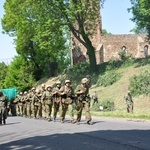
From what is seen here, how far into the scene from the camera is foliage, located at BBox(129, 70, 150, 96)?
3589cm

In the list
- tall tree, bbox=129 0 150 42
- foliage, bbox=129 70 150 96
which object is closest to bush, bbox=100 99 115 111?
foliage, bbox=129 70 150 96

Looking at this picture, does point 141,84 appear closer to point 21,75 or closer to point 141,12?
point 141,12

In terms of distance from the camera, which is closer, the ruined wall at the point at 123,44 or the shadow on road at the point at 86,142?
the shadow on road at the point at 86,142

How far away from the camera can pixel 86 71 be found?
48.5 m

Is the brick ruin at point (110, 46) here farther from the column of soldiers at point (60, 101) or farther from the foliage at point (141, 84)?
the column of soldiers at point (60, 101)

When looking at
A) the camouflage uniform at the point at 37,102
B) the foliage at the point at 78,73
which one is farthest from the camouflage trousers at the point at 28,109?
the foliage at the point at 78,73

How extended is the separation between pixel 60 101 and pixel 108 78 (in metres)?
23.3

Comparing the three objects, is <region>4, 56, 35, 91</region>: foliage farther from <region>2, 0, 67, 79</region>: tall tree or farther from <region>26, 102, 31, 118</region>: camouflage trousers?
<region>26, 102, 31, 118</region>: camouflage trousers

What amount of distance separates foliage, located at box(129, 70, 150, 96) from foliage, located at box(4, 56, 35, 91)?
25864 millimetres

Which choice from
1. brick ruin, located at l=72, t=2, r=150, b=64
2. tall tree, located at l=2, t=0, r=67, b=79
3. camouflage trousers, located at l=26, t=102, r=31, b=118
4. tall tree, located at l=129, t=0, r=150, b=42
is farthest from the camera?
brick ruin, located at l=72, t=2, r=150, b=64

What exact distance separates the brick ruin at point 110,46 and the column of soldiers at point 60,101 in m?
33.4

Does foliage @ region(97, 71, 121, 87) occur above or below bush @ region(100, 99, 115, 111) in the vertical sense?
above

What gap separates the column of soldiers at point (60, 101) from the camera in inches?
695

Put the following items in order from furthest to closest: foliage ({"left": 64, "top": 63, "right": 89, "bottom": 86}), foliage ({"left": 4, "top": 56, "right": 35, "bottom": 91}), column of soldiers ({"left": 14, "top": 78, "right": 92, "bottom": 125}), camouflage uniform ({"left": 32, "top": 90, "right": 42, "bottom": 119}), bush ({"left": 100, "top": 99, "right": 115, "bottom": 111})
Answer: foliage ({"left": 4, "top": 56, "right": 35, "bottom": 91}) → foliage ({"left": 64, "top": 63, "right": 89, "bottom": 86}) → bush ({"left": 100, "top": 99, "right": 115, "bottom": 111}) → camouflage uniform ({"left": 32, "top": 90, "right": 42, "bottom": 119}) → column of soldiers ({"left": 14, "top": 78, "right": 92, "bottom": 125})
